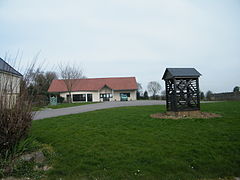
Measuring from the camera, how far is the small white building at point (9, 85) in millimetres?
3564

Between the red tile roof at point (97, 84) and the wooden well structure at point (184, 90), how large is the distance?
25398 mm

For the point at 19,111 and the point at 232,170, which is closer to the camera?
the point at 232,170

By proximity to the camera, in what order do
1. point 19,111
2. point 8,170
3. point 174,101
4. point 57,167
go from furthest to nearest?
point 174,101 < point 19,111 < point 57,167 < point 8,170

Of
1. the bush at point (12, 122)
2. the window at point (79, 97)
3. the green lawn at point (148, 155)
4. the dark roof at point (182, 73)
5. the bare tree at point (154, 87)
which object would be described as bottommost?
the green lawn at point (148, 155)

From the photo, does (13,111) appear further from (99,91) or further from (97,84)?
(97,84)

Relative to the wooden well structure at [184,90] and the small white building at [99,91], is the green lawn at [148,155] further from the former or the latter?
the small white building at [99,91]

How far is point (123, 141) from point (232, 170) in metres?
2.78

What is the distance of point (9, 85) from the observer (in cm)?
373

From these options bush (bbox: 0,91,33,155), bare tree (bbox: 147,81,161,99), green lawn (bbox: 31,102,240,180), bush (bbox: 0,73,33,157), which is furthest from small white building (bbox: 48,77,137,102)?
bush (bbox: 0,91,33,155)

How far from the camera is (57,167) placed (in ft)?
11.3

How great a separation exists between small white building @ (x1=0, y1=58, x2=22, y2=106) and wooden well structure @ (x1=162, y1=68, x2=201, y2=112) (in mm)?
8253

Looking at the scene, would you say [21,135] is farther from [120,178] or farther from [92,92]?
[92,92]

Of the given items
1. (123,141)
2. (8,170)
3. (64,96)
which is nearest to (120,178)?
(123,141)

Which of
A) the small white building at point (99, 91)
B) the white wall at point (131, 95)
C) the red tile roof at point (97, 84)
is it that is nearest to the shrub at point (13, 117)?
the small white building at point (99, 91)
